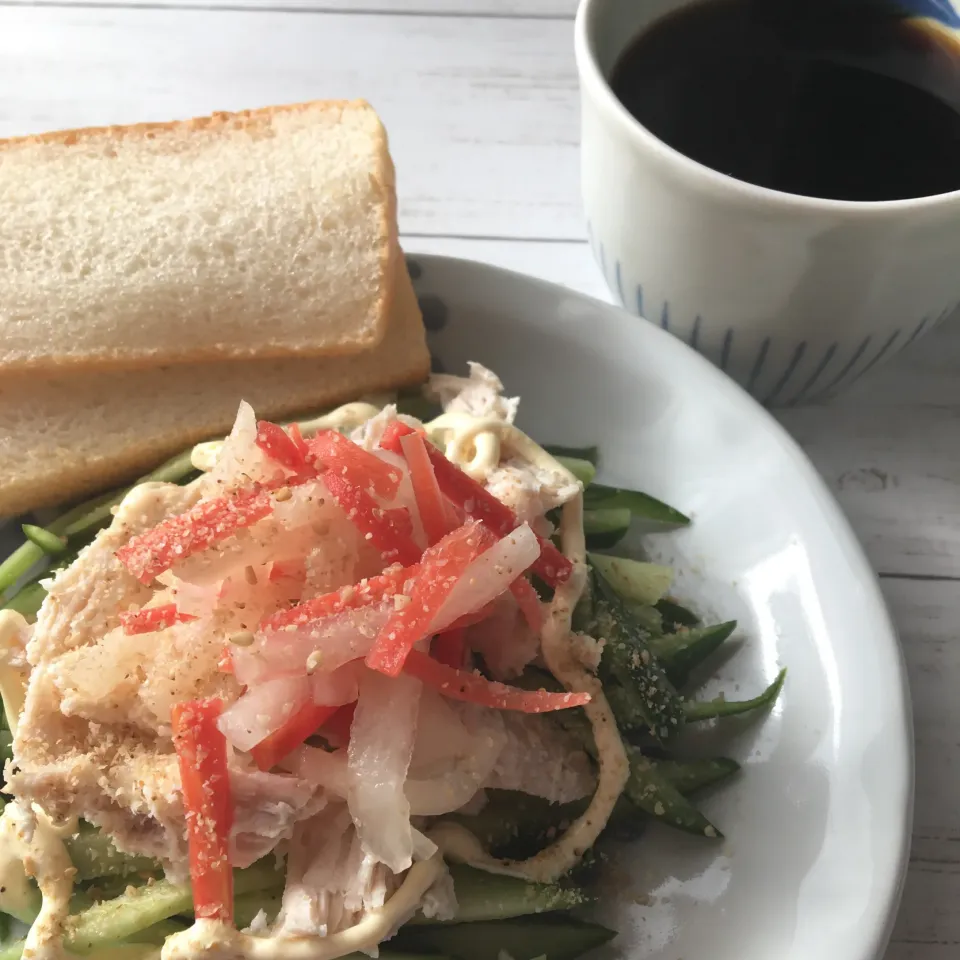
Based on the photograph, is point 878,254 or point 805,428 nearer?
point 878,254

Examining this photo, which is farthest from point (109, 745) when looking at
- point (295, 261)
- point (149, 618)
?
point (295, 261)

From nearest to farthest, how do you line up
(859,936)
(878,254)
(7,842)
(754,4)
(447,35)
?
(859,936) < (7,842) < (878,254) < (754,4) < (447,35)

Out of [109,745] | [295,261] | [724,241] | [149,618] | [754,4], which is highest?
[754,4]

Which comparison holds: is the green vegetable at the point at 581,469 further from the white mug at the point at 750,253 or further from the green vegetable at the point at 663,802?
the green vegetable at the point at 663,802

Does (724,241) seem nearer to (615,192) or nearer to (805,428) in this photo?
(615,192)

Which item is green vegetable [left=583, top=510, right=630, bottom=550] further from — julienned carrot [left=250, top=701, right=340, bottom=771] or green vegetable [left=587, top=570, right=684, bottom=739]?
julienned carrot [left=250, top=701, right=340, bottom=771]


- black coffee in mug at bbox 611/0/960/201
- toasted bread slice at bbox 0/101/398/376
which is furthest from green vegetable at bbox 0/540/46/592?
black coffee in mug at bbox 611/0/960/201

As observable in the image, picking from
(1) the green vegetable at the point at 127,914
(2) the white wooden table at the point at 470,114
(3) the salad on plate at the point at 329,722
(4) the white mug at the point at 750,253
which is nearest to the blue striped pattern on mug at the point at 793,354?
(4) the white mug at the point at 750,253
